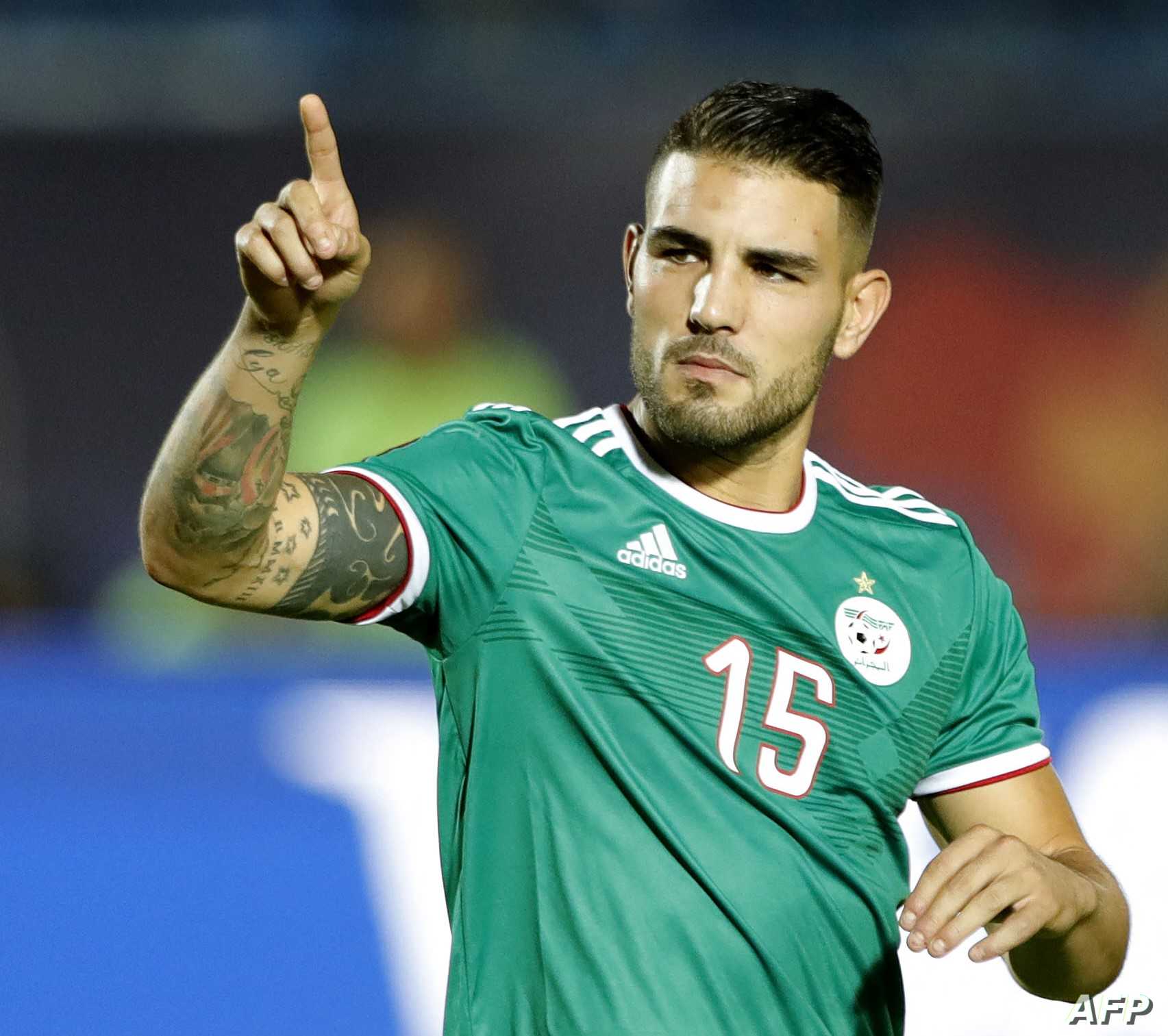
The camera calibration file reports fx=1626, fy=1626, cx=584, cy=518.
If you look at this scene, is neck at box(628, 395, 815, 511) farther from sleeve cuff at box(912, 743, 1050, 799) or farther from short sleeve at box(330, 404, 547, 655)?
sleeve cuff at box(912, 743, 1050, 799)

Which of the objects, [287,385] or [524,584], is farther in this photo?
[524,584]

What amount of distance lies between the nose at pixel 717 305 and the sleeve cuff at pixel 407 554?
441mm

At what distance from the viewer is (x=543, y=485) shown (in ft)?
6.22

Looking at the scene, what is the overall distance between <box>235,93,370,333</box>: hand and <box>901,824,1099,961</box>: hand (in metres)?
0.82

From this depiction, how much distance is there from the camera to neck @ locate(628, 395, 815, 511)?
2051 mm

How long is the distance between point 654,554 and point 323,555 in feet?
1.41

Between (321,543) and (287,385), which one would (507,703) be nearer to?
(321,543)

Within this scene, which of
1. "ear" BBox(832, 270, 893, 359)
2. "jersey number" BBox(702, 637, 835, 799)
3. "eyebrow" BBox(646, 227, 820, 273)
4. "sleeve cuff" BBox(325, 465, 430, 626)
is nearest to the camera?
"sleeve cuff" BBox(325, 465, 430, 626)

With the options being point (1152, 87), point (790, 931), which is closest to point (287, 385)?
point (790, 931)

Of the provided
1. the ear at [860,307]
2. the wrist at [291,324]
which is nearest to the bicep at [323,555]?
the wrist at [291,324]

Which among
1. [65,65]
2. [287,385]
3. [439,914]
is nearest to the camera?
[287,385]

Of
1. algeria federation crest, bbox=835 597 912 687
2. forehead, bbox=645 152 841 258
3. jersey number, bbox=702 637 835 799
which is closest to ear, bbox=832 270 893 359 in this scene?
forehead, bbox=645 152 841 258

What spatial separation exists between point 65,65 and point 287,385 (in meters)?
9.25

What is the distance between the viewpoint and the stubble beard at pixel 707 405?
198 centimetres
